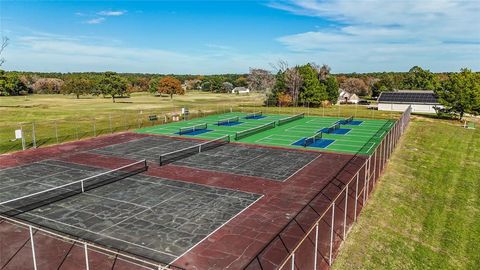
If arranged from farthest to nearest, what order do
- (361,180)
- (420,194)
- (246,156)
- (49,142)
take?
(49,142) → (246,156) → (361,180) → (420,194)

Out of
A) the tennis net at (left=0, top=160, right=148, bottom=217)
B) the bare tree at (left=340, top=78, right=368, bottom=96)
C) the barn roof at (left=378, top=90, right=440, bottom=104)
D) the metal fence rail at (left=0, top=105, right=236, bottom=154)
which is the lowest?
the tennis net at (left=0, top=160, right=148, bottom=217)

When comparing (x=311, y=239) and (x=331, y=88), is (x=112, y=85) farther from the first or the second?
(x=311, y=239)

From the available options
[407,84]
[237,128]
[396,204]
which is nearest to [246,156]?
[396,204]

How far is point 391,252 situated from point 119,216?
1150 cm

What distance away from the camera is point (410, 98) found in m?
75.6

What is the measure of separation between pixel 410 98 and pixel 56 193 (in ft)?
243

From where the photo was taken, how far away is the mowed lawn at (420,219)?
1268cm

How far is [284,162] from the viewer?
26188 mm

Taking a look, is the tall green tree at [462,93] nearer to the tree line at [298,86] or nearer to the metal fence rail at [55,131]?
the tree line at [298,86]

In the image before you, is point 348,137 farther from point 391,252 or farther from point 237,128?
point 391,252

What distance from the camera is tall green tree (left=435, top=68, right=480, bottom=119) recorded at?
51469 millimetres

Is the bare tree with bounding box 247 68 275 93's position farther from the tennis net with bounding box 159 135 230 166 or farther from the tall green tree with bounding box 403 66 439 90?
the tennis net with bounding box 159 135 230 166

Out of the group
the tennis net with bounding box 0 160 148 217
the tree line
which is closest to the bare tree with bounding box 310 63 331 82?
the tree line

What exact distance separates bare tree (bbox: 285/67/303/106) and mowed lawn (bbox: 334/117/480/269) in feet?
166
